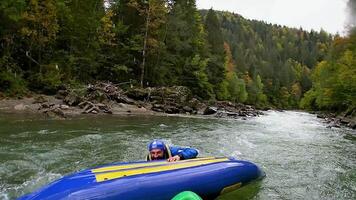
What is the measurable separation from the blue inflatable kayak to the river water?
1.00 metres

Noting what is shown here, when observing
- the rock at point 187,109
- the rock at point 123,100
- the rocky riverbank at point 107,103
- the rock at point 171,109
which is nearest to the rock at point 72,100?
the rocky riverbank at point 107,103

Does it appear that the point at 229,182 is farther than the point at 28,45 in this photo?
No

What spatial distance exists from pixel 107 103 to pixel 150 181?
17.3 metres

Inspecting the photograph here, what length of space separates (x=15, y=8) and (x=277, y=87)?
242 ft

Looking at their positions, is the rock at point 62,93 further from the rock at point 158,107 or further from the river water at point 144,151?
the rock at point 158,107

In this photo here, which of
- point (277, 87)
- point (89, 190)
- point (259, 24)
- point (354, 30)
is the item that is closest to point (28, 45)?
point (89, 190)

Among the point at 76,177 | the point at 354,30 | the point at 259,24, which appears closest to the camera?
the point at 76,177

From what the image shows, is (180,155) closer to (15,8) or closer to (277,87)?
(15,8)

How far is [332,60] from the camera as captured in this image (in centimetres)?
4200

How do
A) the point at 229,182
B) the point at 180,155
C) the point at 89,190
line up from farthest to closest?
the point at 180,155
the point at 229,182
the point at 89,190

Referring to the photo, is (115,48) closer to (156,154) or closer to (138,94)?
(138,94)

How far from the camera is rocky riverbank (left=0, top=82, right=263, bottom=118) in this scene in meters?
18.5

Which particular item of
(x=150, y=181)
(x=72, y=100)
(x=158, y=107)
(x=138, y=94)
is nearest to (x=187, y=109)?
(x=158, y=107)

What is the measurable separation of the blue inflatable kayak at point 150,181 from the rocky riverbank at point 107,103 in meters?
11.7
